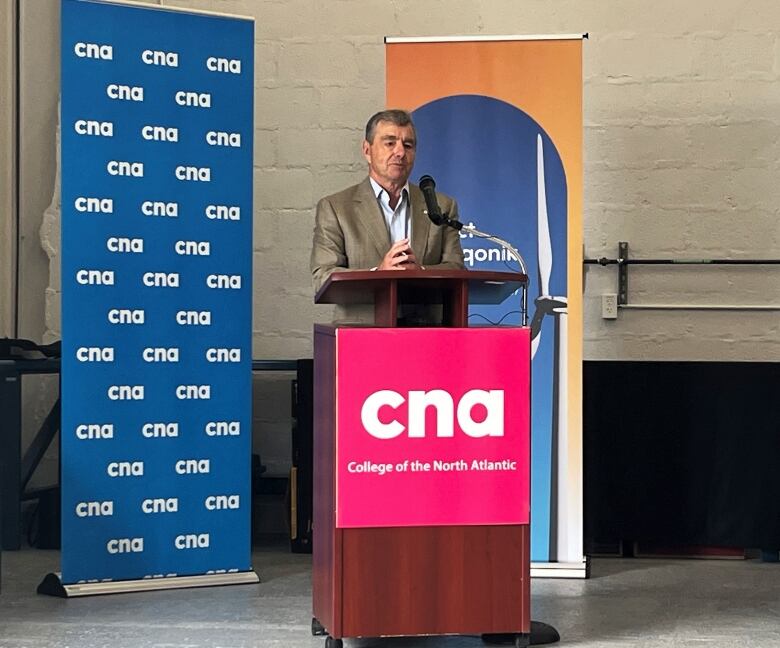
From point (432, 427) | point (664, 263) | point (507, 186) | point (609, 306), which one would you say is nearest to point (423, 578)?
point (432, 427)

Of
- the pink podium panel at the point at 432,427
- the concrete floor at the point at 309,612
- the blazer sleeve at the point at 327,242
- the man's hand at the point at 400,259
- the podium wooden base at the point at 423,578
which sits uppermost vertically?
the blazer sleeve at the point at 327,242

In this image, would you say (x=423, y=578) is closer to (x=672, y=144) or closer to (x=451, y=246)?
(x=451, y=246)

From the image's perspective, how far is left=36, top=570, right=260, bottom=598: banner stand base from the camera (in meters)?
4.21

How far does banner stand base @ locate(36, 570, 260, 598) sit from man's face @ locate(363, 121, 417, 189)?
5.43ft

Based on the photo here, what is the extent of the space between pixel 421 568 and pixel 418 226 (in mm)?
1190

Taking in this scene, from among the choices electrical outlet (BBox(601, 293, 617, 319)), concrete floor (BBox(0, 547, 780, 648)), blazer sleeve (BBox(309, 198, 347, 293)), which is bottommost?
concrete floor (BBox(0, 547, 780, 648))

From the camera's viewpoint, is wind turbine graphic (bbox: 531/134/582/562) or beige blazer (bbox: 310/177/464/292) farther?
wind turbine graphic (bbox: 531/134/582/562)

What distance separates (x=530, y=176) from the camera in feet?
15.3

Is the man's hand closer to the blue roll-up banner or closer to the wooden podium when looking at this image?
the wooden podium

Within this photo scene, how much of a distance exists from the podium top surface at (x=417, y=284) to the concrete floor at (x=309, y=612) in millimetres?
1023

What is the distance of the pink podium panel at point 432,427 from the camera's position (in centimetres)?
320

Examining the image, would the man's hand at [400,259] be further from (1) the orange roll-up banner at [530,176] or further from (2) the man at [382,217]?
(1) the orange roll-up banner at [530,176]

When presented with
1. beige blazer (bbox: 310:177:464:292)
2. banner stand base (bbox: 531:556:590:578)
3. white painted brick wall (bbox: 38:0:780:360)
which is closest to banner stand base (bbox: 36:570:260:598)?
banner stand base (bbox: 531:556:590:578)

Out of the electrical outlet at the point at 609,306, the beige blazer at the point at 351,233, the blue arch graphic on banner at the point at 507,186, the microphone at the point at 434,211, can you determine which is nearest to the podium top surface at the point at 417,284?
the microphone at the point at 434,211
